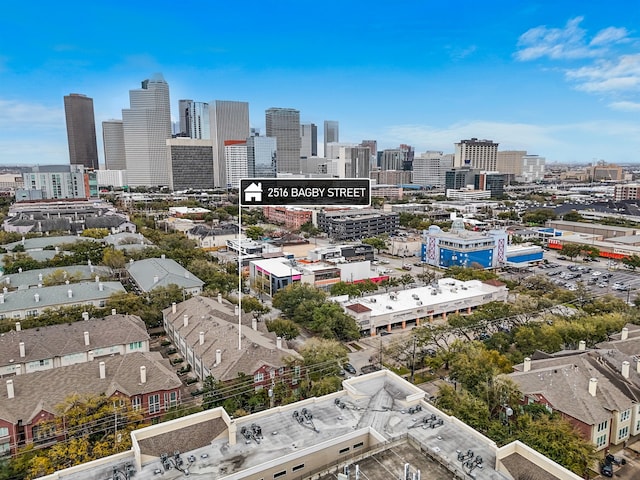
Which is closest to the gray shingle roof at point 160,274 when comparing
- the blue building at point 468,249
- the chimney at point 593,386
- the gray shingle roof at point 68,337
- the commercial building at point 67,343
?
A: the gray shingle roof at point 68,337

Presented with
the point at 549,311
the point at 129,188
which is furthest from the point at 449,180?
the point at 549,311

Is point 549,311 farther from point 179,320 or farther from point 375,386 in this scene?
point 179,320

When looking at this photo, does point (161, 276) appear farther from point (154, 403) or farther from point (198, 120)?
point (198, 120)

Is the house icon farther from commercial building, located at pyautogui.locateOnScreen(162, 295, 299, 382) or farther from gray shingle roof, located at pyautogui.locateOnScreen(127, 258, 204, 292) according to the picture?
gray shingle roof, located at pyautogui.locateOnScreen(127, 258, 204, 292)

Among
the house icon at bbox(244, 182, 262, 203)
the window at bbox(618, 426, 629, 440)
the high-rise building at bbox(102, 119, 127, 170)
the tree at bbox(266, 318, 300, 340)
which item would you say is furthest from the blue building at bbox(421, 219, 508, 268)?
the high-rise building at bbox(102, 119, 127, 170)

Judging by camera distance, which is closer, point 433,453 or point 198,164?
point 433,453

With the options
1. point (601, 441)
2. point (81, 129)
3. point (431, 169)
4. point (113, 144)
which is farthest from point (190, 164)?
point (601, 441)
